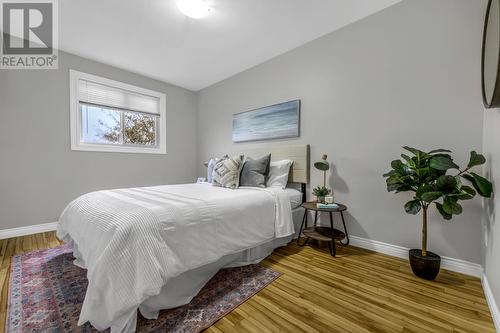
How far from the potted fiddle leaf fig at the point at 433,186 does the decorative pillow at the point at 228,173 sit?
1.63m

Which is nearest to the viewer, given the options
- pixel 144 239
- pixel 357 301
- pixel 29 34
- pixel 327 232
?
pixel 144 239

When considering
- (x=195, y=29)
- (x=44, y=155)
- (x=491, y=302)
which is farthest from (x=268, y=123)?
(x=44, y=155)

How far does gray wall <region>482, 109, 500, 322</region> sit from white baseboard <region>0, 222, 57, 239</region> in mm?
4612

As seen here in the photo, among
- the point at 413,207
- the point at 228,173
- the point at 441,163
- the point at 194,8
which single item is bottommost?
the point at 413,207

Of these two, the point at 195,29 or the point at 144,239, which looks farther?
the point at 195,29

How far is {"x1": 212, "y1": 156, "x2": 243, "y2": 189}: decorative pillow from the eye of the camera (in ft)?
8.72

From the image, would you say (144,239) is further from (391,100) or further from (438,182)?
(391,100)

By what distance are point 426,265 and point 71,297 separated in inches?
108

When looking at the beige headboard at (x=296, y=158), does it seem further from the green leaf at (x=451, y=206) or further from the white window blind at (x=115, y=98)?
the white window blind at (x=115, y=98)

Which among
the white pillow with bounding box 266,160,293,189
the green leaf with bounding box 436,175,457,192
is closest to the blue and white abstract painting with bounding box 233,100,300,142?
the white pillow with bounding box 266,160,293,189

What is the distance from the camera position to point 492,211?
145cm

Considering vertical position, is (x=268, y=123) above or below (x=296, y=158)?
above

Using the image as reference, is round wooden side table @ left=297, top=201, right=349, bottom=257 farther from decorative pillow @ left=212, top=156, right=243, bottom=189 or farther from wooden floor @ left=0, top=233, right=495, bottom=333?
decorative pillow @ left=212, top=156, right=243, bottom=189

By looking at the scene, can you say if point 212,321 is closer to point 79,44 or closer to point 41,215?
point 41,215
